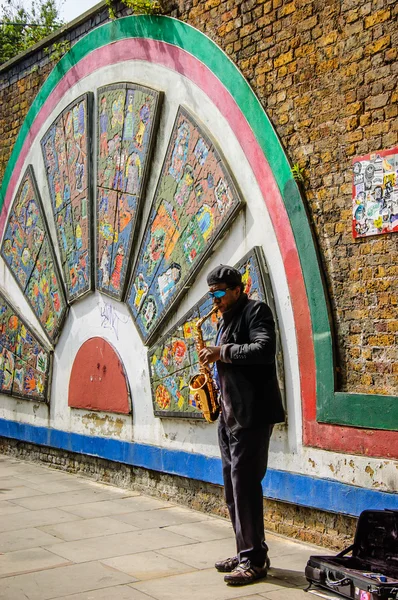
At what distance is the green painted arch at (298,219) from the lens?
5.65 meters

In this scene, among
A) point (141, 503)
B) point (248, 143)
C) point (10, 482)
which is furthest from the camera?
point (10, 482)

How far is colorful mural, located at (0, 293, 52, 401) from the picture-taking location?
385 inches

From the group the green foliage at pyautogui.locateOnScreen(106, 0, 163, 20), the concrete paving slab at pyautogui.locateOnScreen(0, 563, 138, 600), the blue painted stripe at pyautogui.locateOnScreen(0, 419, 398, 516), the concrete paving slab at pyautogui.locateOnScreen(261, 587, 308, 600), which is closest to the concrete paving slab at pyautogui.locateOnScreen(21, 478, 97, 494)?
the blue painted stripe at pyautogui.locateOnScreen(0, 419, 398, 516)

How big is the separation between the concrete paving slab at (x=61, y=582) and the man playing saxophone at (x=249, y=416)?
730 millimetres

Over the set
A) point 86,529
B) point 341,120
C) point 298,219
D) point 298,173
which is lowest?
point 86,529

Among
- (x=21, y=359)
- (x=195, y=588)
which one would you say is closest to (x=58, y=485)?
(x=21, y=359)

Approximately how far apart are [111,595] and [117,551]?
0.99 metres

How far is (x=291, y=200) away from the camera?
6289 mm

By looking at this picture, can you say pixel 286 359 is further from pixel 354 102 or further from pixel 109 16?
pixel 109 16

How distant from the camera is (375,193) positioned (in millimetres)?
5656

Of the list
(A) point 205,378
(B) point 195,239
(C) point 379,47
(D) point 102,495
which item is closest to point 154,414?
(D) point 102,495

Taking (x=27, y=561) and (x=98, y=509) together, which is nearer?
(x=27, y=561)

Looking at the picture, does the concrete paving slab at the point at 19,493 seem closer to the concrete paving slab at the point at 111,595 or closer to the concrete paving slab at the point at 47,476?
the concrete paving slab at the point at 47,476

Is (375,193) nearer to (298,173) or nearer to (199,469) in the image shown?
(298,173)
